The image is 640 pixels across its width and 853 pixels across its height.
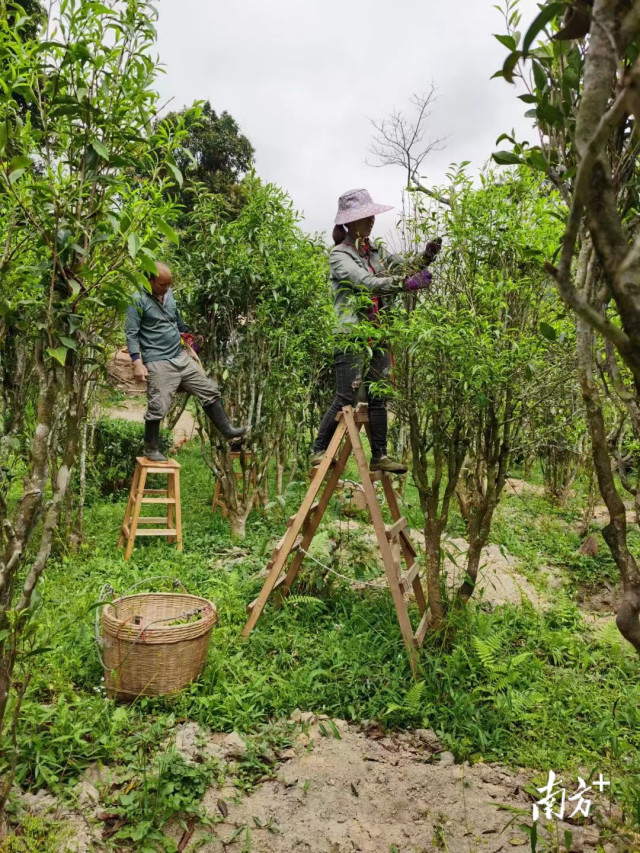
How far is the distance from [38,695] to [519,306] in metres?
3.24

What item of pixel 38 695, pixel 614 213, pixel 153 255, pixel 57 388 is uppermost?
pixel 153 255

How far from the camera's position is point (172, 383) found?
5242 millimetres

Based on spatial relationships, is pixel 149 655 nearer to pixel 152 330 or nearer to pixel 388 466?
pixel 388 466

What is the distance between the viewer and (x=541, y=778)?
105 inches

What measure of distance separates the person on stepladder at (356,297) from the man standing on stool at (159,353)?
5.64 ft

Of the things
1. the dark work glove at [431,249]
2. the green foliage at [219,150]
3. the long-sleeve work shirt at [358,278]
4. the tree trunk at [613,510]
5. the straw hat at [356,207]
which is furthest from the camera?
the green foliage at [219,150]

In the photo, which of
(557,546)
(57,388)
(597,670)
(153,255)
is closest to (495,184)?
(153,255)

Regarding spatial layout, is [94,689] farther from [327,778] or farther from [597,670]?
[597,670]

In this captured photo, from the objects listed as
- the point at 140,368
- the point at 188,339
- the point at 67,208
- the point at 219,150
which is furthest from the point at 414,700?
the point at 219,150

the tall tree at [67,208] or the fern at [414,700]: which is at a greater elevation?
the tall tree at [67,208]

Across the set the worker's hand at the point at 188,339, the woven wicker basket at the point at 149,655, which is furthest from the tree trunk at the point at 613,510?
the worker's hand at the point at 188,339

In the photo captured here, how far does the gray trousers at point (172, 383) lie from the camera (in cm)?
516

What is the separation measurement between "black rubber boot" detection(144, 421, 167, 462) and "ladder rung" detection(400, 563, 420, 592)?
Result: 8.22 feet

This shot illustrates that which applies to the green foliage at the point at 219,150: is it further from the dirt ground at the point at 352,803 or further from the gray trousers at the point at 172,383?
the dirt ground at the point at 352,803
